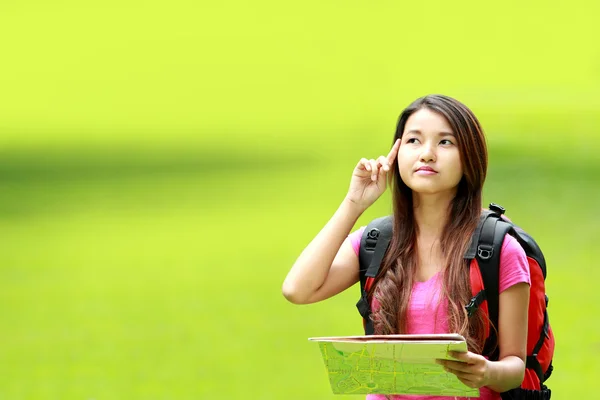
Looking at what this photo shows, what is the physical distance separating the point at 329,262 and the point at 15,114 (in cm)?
1858

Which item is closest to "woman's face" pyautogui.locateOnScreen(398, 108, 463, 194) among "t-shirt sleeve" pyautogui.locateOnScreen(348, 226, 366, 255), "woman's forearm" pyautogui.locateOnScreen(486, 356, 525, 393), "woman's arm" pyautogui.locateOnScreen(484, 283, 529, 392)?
"t-shirt sleeve" pyautogui.locateOnScreen(348, 226, 366, 255)

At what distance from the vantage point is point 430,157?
3.37m

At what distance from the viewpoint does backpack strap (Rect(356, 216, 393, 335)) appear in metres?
3.44

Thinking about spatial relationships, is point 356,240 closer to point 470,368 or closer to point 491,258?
point 491,258

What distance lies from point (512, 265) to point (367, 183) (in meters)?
0.49

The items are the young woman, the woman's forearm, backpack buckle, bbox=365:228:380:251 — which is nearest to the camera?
the woman's forearm

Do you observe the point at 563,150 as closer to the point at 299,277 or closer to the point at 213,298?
the point at 213,298

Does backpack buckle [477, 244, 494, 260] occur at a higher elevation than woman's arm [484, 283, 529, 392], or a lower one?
higher

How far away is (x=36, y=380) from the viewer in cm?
922

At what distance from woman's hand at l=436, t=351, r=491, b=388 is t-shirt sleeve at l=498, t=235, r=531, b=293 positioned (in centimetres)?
24

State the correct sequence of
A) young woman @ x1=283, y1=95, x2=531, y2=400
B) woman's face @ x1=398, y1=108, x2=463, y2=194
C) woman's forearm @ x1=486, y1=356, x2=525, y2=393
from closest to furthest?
1. woman's forearm @ x1=486, y1=356, x2=525, y2=393
2. young woman @ x1=283, y1=95, x2=531, y2=400
3. woman's face @ x1=398, y1=108, x2=463, y2=194

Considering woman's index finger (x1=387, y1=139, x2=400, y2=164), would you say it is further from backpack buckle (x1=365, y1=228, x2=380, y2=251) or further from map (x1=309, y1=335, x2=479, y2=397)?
map (x1=309, y1=335, x2=479, y2=397)

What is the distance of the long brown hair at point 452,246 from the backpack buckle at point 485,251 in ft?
0.13

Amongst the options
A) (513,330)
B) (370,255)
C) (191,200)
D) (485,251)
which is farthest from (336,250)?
(191,200)
